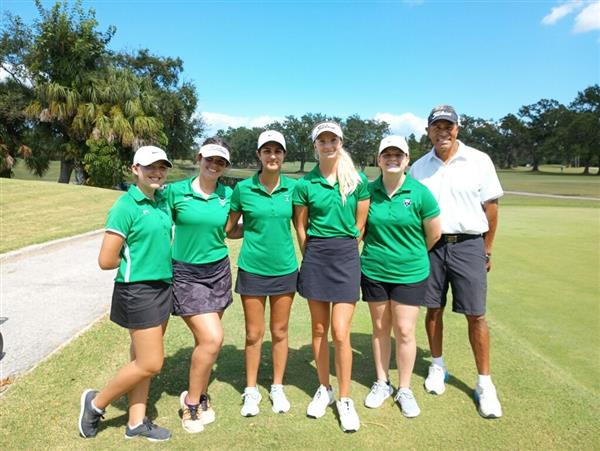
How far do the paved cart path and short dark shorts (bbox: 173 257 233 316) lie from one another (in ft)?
6.36

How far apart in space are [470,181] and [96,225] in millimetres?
11355

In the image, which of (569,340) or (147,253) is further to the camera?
(569,340)

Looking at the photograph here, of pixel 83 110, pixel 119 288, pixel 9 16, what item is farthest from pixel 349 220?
pixel 9 16

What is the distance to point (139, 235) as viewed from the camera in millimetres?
3012

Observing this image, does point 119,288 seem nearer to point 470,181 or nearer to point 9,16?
point 470,181

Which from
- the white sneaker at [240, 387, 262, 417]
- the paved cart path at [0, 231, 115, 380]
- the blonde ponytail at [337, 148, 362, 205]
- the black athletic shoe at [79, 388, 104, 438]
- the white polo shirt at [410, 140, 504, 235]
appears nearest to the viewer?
the black athletic shoe at [79, 388, 104, 438]

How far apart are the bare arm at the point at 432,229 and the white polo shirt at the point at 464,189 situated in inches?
9.0

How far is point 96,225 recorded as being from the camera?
12703 mm

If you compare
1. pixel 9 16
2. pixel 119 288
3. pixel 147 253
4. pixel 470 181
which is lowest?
pixel 119 288

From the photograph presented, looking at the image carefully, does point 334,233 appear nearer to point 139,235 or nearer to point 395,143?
point 395,143

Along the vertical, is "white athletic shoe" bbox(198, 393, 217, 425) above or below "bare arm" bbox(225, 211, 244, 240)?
below

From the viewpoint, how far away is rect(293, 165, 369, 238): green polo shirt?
3412 mm

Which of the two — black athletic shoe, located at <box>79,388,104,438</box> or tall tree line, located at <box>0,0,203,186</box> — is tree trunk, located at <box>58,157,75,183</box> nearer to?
tall tree line, located at <box>0,0,203,186</box>

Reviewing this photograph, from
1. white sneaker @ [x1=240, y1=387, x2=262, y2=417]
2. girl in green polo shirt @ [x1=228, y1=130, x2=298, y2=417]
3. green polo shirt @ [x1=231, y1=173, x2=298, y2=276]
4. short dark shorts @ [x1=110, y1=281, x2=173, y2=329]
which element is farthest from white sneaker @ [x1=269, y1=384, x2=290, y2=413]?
short dark shorts @ [x1=110, y1=281, x2=173, y2=329]
